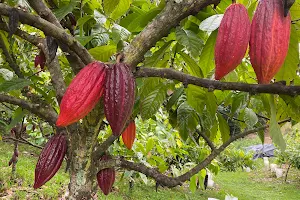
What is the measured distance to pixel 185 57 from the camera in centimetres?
102

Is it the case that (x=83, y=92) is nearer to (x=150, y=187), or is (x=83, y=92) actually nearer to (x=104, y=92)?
(x=104, y=92)

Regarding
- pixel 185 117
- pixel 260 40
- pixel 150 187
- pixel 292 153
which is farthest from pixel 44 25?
pixel 292 153

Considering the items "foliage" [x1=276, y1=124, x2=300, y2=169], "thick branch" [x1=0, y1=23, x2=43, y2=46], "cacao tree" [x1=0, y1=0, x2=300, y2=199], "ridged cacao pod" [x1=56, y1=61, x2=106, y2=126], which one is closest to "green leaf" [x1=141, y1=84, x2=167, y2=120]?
"cacao tree" [x1=0, y1=0, x2=300, y2=199]

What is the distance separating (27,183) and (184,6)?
402cm

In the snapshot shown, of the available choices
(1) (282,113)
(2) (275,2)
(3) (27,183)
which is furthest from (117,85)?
(3) (27,183)

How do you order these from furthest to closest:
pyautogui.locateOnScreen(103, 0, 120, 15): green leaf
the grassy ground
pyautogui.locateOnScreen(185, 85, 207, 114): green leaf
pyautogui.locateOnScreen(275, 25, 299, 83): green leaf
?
1. the grassy ground
2. pyautogui.locateOnScreen(185, 85, 207, 114): green leaf
3. pyautogui.locateOnScreen(103, 0, 120, 15): green leaf
4. pyautogui.locateOnScreen(275, 25, 299, 83): green leaf

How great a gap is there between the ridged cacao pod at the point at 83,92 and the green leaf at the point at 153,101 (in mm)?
451

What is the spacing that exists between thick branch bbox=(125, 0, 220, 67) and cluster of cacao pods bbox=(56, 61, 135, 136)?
0.11 metres

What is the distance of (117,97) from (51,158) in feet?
1.19

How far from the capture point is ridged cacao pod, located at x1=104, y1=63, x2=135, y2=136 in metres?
0.62

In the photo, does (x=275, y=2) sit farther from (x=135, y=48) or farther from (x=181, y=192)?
(x=181, y=192)

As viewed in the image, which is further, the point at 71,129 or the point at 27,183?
the point at 27,183

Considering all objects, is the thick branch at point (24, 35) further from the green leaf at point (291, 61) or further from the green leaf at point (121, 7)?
the green leaf at point (291, 61)

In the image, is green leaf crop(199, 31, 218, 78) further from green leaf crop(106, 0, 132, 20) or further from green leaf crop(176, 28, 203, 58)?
green leaf crop(106, 0, 132, 20)
